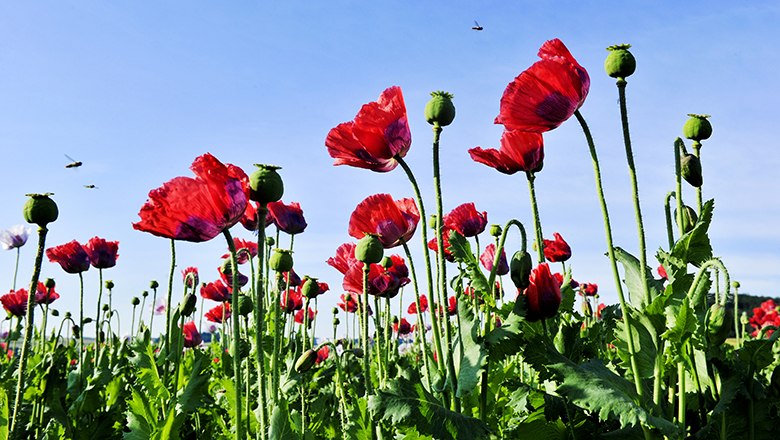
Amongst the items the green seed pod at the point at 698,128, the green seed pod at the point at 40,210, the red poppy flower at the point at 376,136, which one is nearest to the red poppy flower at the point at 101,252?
the green seed pod at the point at 40,210

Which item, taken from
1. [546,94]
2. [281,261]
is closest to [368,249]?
[281,261]

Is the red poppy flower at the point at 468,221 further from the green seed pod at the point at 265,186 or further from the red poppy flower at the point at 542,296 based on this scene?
the green seed pod at the point at 265,186

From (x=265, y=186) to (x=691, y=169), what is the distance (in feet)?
3.88

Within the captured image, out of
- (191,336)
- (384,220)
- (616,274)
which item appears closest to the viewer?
(616,274)

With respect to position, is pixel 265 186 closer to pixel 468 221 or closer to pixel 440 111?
pixel 440 111

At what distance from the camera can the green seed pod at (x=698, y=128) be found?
211 cm

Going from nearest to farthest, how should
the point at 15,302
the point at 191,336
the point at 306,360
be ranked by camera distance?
the point at 306,360 → the point at 191,336 → the point at 15,302

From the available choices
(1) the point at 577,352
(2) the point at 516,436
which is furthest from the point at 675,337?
(2) the point at 516,436

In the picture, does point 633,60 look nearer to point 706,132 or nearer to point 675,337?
point 706,132

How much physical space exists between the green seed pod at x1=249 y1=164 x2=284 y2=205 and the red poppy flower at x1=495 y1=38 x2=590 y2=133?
0.61 metres

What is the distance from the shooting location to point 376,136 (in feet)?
6.40

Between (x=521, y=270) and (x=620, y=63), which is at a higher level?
(x=620, y=63)

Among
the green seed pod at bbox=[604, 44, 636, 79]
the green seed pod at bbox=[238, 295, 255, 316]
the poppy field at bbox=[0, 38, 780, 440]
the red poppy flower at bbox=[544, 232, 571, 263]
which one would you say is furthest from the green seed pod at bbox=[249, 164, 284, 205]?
the red poppy flower at bbox=[544, 232, 571, 263]

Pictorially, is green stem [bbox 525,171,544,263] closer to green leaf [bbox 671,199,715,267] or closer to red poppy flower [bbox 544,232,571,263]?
green leaf [bbox 671,199,715,267]
